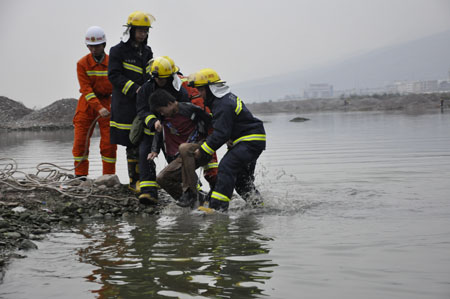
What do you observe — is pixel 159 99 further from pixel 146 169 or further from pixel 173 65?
pixel 146 169

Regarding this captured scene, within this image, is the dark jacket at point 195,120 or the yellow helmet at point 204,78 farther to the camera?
the dark jacket at point 195,120

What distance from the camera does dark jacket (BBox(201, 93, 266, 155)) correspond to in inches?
264

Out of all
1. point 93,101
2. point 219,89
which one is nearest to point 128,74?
point 93,101

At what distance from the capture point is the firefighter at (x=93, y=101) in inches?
320

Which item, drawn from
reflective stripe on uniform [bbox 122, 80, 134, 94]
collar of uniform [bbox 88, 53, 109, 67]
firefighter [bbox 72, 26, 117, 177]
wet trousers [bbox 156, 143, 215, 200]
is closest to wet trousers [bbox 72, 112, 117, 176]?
firefighter [bbox 72, 26, 117, 177]

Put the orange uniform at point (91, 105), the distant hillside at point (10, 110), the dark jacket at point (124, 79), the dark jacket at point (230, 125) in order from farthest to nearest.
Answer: the distant hillside at point (10, 110), the orange uniform at point (91, 105), the dark jacket at point (124, 79), the dark jacket at point (230, 125)

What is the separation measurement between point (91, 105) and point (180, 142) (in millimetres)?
1619

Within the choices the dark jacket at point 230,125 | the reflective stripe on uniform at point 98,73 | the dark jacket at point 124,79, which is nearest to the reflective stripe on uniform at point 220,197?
the dark jacket at point 230,125

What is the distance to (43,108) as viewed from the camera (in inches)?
1487

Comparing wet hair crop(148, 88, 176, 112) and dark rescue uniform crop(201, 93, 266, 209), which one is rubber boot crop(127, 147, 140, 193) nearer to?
wet hair crop(148, 88, 176, 112)

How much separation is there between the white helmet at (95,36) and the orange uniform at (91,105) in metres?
0.30

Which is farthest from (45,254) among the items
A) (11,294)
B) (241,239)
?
(241,239)

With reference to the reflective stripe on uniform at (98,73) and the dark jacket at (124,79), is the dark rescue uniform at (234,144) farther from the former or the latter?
the reflective stripe on uniform at (98,73)

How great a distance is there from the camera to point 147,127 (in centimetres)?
756
